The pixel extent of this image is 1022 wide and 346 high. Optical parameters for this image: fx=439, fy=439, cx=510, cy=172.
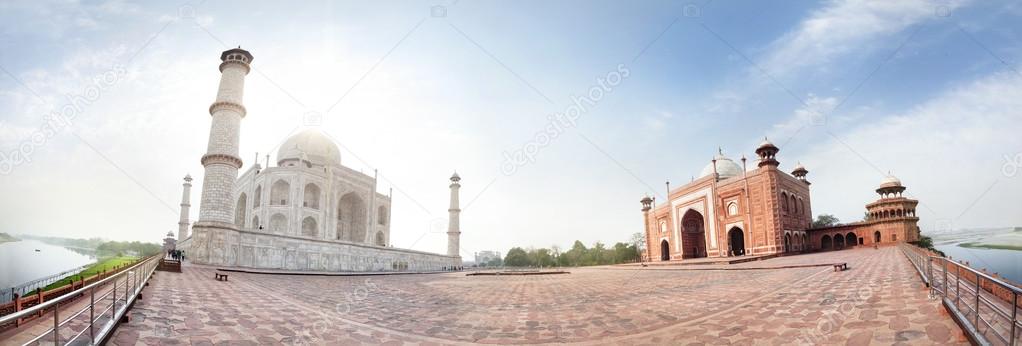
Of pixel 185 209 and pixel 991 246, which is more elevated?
pixel 185 209

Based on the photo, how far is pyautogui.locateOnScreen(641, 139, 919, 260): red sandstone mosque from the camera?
97.6 ft

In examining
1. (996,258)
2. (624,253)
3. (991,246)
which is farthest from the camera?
(624,253)

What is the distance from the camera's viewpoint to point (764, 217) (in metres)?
29.8

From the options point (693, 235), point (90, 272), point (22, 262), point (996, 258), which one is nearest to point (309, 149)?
point (90, 272)

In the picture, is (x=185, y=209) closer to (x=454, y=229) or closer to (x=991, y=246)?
(x=454, y=229)

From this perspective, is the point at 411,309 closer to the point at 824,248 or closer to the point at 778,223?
the point at 778,223

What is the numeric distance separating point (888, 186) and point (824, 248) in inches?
259

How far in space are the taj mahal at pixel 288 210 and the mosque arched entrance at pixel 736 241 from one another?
24842mm

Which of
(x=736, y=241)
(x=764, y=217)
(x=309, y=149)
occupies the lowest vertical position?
(x=736, y=241)

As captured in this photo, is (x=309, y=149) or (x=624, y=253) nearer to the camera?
(x=309, y=149)

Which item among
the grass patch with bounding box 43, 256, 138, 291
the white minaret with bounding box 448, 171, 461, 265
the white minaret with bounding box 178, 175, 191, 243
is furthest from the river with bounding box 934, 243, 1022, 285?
the white minaret with bounding box 178, 175, 191, 243

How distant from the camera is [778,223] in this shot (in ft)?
94.8

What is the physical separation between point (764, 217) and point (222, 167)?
32.8m

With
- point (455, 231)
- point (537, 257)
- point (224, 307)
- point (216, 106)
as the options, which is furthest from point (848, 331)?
point (537, 257)
